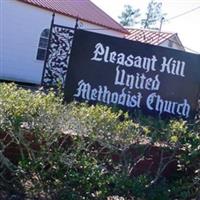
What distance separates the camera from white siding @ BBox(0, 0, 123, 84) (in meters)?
17.5

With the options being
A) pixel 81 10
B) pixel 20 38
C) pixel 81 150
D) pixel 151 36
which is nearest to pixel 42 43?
pixel 20 38

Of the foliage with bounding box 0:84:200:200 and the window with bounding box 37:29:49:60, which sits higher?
the window with bounding box 37:29:49:60

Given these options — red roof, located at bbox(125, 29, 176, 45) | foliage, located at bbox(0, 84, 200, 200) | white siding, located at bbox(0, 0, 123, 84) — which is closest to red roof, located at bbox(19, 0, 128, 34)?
white siding, located at bbox(0, 0, 123, 84)

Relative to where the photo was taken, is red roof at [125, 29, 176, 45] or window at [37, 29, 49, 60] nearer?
window at [37, 29, 49, 60]

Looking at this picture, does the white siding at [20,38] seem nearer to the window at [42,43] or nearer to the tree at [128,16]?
the window at [42,43]

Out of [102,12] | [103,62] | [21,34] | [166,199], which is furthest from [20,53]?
[166,199]

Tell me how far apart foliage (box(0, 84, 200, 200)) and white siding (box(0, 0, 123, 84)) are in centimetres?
1335

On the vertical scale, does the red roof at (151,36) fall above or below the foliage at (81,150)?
above

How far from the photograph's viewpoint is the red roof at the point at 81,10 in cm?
1895

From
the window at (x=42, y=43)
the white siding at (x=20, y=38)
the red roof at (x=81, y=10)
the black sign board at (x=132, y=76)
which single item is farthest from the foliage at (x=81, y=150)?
the window at (x=42, y=43)

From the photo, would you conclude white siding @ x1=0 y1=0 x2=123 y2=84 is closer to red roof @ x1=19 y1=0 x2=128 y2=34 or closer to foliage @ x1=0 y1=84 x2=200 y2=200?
red roof @ x1=19 y1=0 x2=128 y2=34

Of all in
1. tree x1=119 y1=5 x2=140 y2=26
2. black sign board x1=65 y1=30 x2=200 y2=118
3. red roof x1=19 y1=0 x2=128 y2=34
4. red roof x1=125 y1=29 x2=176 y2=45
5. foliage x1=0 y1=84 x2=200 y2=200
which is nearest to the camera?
foliage x1=0 y1=84 x2=200 y2=200

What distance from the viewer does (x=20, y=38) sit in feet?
59.6

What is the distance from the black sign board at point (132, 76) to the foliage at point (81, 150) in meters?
0.78
